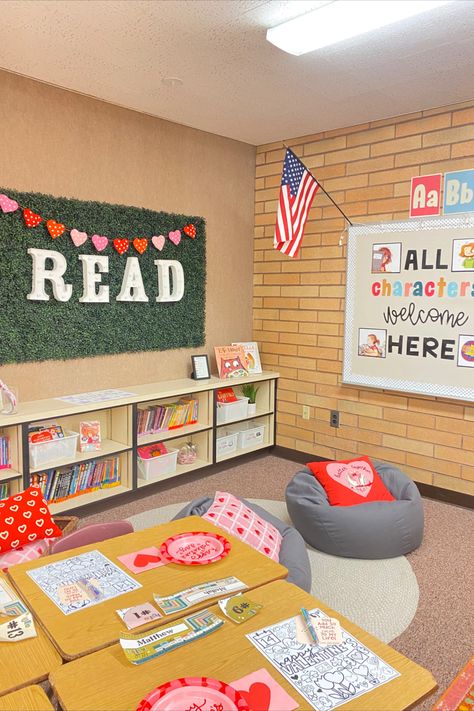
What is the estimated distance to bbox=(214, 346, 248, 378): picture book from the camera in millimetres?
4703

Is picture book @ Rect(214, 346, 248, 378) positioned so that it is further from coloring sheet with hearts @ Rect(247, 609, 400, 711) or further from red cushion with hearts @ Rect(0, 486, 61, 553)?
coloring sheet with hearts @ Rect(247, 609, 400, 711)

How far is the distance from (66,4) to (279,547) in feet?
8.97

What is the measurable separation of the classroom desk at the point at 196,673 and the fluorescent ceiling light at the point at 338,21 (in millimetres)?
2521

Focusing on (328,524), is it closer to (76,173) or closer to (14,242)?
(14,242)

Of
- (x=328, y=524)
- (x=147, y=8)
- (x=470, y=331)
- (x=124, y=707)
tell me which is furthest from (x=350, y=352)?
(x=124, y=707)

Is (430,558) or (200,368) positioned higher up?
(200,368)

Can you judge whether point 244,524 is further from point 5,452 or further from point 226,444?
point 226,444

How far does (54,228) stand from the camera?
3.62 metres

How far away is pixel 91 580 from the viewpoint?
1.66 m

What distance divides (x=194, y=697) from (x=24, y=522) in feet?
5.07

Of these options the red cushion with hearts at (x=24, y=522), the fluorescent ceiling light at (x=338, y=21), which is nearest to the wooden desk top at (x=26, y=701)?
the red cushion with hearts at (x=24, y=522)

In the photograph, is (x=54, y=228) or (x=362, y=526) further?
(x=54, y=228)

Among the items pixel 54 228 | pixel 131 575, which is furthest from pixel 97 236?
pixel 131 575

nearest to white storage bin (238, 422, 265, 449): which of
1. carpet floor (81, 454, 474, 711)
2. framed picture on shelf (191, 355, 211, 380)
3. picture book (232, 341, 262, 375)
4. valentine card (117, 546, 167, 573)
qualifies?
carpet floor (81, 454, 474, 711)
